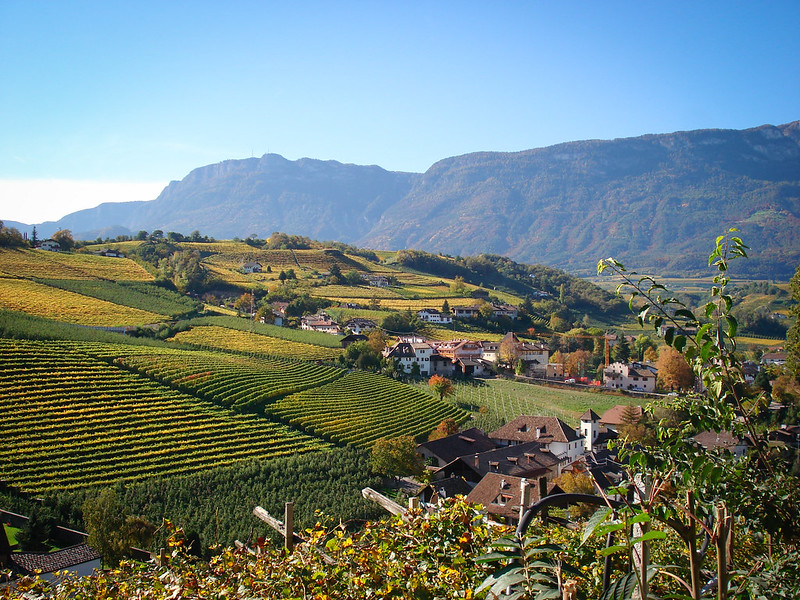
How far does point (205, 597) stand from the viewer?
2699 mm

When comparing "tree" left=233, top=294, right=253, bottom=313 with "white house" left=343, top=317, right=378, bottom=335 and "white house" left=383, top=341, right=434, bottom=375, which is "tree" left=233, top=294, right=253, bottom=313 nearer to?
"white house" left=343, top=317, right=378, bottom=335

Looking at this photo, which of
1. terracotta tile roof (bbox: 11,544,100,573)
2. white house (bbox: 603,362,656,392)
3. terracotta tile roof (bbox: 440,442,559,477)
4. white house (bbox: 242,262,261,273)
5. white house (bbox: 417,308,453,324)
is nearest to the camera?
terracotta tile roof (bbox: 11,544,100,573)

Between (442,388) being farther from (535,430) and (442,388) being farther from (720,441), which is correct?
(720,441)

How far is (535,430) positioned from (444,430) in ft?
16.9

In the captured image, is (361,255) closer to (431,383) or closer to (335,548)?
(431,383)

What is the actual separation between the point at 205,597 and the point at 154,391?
101 ft

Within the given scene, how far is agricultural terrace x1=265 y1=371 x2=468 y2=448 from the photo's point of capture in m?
31.0

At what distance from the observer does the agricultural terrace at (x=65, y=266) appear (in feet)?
183

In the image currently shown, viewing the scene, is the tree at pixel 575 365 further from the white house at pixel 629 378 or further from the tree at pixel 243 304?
the tree at pixel 243 304

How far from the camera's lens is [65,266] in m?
61.7

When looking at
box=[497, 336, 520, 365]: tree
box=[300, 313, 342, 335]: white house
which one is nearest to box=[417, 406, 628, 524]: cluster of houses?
box=[497, 336, 520, 365]: tree

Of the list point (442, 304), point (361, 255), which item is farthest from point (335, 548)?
point (361, 255)

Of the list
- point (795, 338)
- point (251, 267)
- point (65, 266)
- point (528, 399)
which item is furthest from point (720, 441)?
point (251, 267)

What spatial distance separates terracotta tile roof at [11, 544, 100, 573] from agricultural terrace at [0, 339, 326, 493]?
19.5 ft
